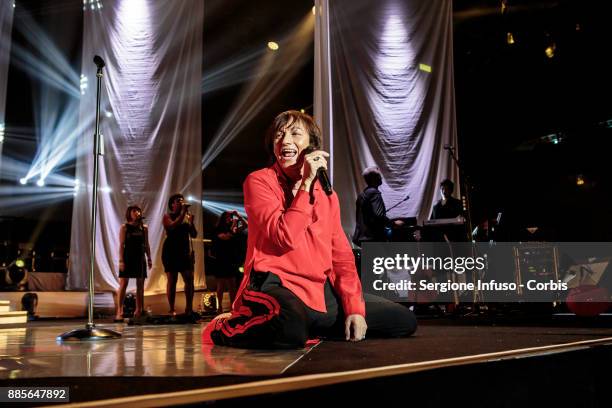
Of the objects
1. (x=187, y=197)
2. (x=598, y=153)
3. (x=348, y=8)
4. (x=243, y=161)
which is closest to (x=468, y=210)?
(x=348, y=8)

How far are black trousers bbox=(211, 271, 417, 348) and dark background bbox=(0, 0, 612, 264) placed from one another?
5691mm

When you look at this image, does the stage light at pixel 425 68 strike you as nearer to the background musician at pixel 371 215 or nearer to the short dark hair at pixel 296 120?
the background musician at pixel 371 215

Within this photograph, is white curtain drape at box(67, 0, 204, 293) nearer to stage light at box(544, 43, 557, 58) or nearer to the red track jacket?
the red track jacket

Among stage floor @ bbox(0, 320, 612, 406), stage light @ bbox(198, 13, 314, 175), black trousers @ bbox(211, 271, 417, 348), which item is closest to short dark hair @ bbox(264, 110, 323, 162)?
black trousers @ bbox(211, 271, 417, 348)

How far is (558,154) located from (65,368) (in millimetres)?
8079

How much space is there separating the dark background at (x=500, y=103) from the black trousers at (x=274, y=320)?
18.7 ft

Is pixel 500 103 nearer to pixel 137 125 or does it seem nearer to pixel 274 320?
pixel 137 125

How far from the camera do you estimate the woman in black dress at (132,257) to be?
5168 millimetres

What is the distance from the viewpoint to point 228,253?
560 cm

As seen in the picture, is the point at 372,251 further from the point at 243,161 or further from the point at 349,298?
the point at 243,161

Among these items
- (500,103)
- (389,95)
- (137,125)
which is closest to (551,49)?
(500,103)

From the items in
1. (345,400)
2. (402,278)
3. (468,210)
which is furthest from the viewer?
(402,278)

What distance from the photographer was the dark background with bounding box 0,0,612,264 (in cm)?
726

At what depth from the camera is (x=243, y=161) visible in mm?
8961
